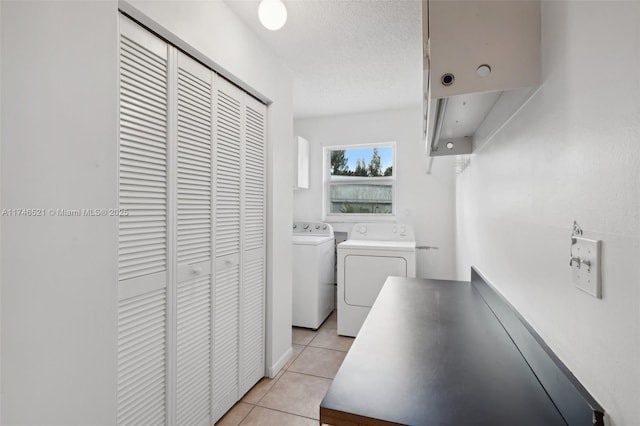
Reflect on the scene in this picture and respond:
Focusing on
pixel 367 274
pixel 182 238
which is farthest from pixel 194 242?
pixel 367 274

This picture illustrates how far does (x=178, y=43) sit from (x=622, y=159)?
1.67 meters

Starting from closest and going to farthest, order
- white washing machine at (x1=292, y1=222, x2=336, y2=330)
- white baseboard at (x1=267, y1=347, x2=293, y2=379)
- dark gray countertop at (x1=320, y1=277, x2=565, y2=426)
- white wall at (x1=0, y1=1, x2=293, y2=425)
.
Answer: dark gray countertop at (x1=320, y1=277, x2=565, y2=426) < white wall at (x1=0, y1=1, x2=293, y2=425) < white baseboard at (x1=267, y1=347, x2=293, y2=379) < white washing machine at (x1=292, y1=222, x2=336, y2=330)

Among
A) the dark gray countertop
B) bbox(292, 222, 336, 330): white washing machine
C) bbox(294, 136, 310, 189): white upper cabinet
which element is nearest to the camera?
the dark gray countertop

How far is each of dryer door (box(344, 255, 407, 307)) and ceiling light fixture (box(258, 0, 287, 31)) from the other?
215 cm

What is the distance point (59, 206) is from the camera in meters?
0.91

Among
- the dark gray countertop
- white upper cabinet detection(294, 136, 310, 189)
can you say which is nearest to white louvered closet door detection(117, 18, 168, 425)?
the dark gray countertop

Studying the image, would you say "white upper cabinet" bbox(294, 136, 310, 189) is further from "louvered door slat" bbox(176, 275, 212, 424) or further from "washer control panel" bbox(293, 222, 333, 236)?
"louvered door slat" bbox(176, 275, 212, 424)

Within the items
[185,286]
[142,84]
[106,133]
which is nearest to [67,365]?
[185,286]

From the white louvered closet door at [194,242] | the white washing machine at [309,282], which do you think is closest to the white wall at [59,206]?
the white louvered closet door at [194,242]

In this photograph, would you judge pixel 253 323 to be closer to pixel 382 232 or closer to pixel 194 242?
pixel 194 242

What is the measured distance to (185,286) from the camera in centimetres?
154

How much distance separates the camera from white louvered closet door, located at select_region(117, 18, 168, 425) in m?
1.22

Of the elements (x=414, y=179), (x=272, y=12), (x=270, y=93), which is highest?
(x=272, y=12)

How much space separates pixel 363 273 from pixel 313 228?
100 cm
